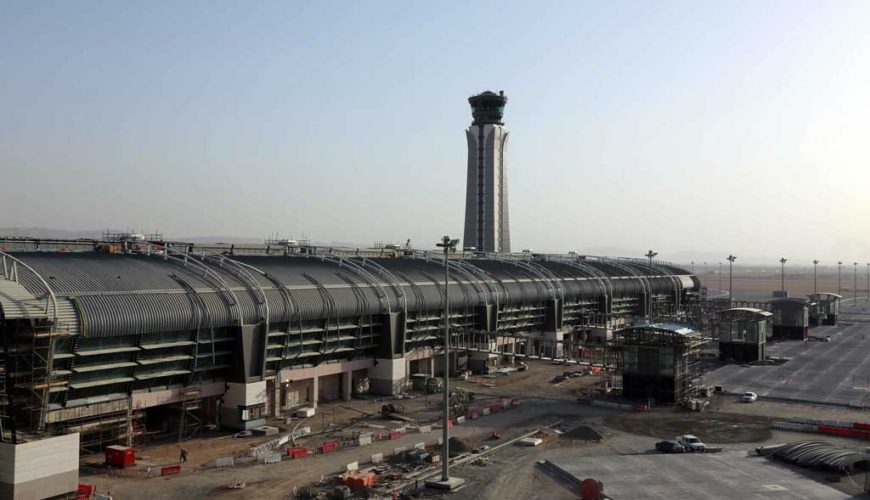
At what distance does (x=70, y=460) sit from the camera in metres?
44.8

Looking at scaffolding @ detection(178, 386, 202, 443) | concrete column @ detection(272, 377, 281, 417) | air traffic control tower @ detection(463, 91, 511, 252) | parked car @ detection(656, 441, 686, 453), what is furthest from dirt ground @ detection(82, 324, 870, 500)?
air traffic control tower @ detection(463, 91, 511, 252)

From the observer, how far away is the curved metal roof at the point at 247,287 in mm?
56438

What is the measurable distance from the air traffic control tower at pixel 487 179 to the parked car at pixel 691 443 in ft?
372

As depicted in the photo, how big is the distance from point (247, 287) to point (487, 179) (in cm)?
10797

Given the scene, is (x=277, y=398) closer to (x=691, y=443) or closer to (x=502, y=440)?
(x=502, y=440)

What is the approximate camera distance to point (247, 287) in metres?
67.9

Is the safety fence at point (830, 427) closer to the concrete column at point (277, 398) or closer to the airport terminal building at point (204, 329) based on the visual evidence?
the airport terminal building at point (204, 329)

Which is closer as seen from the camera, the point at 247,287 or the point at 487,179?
the point at 247,287

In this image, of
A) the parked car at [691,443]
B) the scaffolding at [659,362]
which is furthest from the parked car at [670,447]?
the scaffolding at [659,362]

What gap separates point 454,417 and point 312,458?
17.1 metres

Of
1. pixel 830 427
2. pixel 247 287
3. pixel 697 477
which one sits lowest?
pixel 697 477

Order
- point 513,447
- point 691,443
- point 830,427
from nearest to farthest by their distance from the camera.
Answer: point 691,443, point 513,447, point 830,427

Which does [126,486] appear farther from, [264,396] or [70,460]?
[264,396]

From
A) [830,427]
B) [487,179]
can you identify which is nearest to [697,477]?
[830,427]
